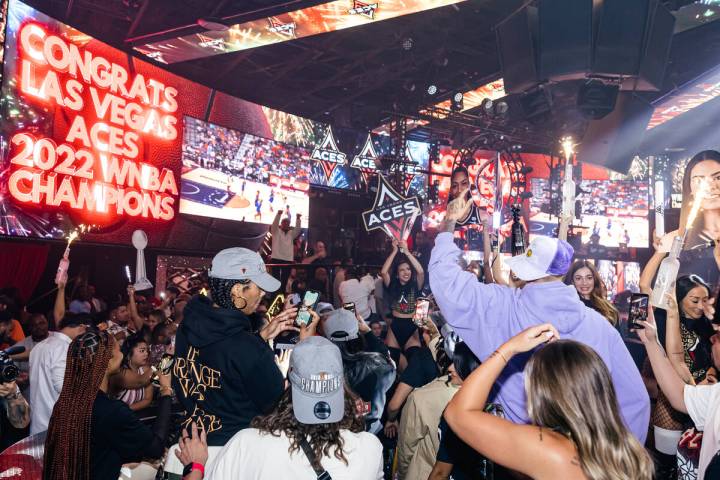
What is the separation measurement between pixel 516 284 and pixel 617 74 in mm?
5804

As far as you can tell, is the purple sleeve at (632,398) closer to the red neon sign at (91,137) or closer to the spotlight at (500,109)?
the red neon sign at (91,137)

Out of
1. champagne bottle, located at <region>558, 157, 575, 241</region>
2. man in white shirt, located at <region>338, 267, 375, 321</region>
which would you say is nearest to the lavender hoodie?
champagne bottle, located at <region>558, 157, 575, 241</region>

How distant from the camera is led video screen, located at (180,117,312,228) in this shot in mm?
12453

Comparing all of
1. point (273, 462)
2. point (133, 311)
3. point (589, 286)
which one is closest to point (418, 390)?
point (273, 462)

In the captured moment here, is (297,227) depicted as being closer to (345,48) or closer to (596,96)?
(345,48)

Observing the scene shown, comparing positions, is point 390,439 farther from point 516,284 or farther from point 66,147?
point 66,147

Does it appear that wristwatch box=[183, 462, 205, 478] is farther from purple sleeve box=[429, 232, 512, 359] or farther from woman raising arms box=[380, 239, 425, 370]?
woman raising arms box=[380, 239, 425, 370]

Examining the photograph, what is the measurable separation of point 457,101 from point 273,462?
41.9 feet

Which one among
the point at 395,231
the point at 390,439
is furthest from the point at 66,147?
the point at 390,439

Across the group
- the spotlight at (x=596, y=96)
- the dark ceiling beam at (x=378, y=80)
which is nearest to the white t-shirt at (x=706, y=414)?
the spotlight at (x=596, y=96)

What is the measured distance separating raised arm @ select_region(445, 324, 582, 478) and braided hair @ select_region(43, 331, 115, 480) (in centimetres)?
179

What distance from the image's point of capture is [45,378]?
3.71m

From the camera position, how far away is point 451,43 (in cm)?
1274

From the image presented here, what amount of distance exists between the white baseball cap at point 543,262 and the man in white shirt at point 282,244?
11.0 metres
